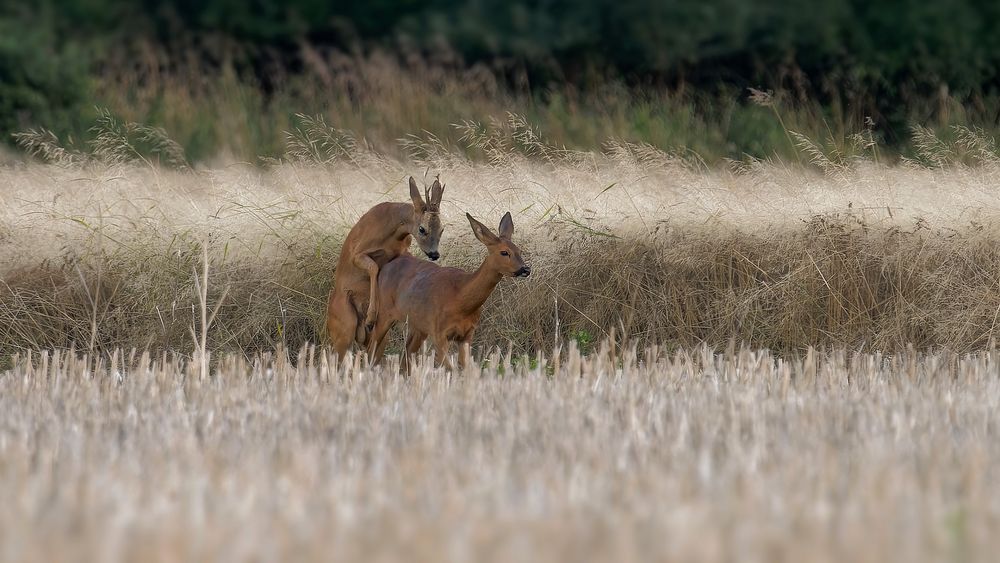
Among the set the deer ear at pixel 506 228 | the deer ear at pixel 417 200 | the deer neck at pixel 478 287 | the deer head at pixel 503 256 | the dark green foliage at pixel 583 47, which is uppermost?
the dark green foliage at pixel 583 47

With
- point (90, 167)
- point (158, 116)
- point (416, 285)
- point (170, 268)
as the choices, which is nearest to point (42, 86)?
point (158, 116)

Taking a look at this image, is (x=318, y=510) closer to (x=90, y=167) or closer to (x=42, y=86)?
(x=90, y=167)

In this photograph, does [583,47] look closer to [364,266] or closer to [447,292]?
[364,266]

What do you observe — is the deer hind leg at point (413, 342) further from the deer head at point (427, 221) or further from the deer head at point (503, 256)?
the deer head at point (503, 256)

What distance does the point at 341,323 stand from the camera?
775 cm

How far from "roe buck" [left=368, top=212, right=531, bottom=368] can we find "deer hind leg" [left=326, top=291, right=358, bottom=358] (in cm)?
A: 24

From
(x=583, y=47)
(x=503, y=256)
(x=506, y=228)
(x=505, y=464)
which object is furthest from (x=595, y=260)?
(x=583, y=47)

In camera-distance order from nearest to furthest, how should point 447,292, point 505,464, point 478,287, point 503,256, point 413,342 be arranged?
point 505,464 → point 503,256 → point 478,287 → point 447,292 → point 413,342

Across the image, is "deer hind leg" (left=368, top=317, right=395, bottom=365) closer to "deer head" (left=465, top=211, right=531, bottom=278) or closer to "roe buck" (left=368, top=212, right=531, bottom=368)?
"roe buck" (left=368, top=212, right=531, bottom=368)

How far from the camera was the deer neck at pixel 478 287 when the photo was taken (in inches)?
274

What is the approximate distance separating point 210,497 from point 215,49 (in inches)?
849

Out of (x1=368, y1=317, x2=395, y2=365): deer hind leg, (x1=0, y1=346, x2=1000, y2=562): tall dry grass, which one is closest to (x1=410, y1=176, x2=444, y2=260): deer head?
(x1=368, y1=317, x2=395, y2=365): deer hind leg

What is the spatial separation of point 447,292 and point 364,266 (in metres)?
0.68

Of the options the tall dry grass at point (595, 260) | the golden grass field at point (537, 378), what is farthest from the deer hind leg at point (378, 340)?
the tall dry grass at point (595, 260)
